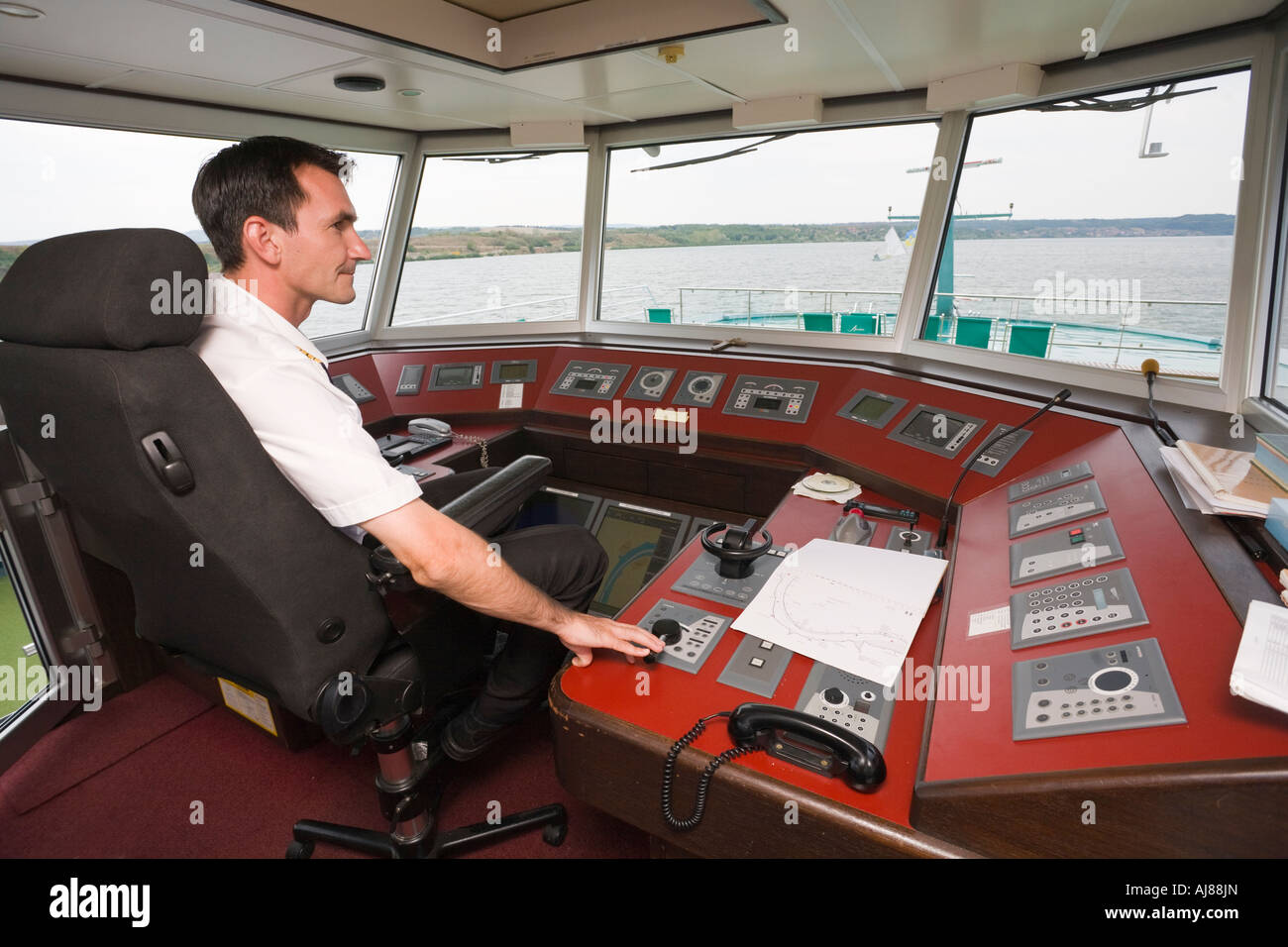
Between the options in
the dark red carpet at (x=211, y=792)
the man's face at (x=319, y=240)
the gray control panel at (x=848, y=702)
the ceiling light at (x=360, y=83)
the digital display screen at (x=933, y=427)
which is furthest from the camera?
the ceiling light at (x=360, y=83)

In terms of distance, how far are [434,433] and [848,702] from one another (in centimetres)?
198

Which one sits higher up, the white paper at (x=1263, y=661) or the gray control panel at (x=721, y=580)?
the white paper at (x=1263, y=661)

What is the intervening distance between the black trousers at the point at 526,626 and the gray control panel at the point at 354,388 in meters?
1.38

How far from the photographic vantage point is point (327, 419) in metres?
1.12

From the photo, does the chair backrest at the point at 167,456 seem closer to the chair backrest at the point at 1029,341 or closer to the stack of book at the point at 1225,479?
the stack of book at the point at 1225,479

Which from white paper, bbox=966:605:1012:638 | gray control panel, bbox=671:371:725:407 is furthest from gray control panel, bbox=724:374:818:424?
white paper, bbox=966:605:1012:638

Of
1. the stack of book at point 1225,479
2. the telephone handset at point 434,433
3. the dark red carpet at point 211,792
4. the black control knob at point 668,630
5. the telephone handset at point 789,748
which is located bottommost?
the dark red carpet at point 211,792

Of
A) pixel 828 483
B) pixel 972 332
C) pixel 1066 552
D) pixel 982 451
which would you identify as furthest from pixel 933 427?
pixel 972 332

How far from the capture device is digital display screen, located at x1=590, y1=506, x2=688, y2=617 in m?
2.52

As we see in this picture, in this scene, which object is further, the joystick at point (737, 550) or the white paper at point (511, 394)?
the white paper at point (511, 394)

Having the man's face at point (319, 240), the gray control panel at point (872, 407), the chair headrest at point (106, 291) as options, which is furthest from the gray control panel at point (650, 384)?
the chair headrest at point (106, 291)

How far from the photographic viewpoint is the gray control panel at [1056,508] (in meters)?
1.26

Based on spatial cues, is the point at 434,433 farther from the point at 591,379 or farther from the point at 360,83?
the point at 360,83

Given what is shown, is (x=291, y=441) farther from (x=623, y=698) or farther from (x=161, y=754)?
(x=161, y=754)
